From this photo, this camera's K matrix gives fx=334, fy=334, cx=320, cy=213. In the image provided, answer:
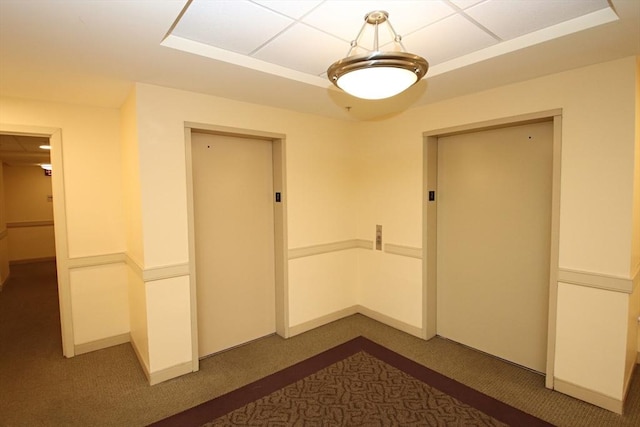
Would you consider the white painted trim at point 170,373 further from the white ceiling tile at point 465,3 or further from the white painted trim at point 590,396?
the white ceiling tile at point 465,3

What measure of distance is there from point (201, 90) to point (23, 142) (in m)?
3.82

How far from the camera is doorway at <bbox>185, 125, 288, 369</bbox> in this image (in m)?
3.39

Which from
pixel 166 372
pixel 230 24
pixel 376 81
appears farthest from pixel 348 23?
pixel 166 372

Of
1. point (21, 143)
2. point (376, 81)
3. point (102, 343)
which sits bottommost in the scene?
point (102, 343)

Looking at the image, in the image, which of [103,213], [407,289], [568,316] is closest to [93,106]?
[103,213]

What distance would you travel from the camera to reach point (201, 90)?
3023 millimetres

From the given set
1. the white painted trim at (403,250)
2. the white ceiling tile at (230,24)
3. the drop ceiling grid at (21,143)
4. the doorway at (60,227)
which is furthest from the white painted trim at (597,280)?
the drop ceiling grid at (21,143)

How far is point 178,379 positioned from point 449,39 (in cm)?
354

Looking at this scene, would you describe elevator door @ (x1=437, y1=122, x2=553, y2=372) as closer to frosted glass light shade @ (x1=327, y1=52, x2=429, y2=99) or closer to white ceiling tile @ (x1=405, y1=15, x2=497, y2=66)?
white ceiling tile @ (x1=405, y1=15, x2=497, y2=66)

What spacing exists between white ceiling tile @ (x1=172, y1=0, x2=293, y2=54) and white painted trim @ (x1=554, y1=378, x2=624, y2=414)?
3.45 meters

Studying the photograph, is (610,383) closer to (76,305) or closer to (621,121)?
(621,121)

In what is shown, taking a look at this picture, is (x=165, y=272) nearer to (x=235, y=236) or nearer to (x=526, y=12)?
(x=235, y=236)

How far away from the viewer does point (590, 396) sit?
8.52ft

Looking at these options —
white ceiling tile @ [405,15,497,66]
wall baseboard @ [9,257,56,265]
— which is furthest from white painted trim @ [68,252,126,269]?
wall baseboard @ [9,257,56,265]
